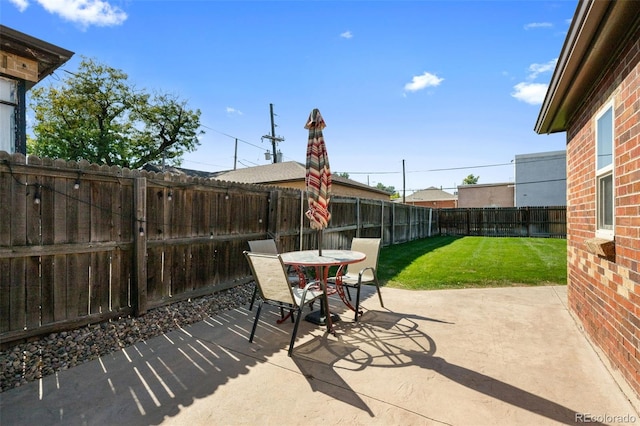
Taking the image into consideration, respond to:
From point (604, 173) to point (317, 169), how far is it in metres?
3.07

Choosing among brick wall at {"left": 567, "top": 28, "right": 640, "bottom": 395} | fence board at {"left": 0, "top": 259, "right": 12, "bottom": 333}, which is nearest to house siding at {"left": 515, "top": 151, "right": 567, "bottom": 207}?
brick wall at {"left": 567, "top": 28, "right": 640, "bottom": 395}

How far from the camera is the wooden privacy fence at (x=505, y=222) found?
683 inches

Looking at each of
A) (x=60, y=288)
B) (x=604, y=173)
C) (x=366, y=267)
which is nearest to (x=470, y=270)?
(x=366, y=267)

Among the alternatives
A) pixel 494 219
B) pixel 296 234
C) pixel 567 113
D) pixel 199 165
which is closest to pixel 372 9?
pixel 567 113

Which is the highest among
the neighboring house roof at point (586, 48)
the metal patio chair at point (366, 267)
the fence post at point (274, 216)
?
the neighboring house roof at point (586, 48)

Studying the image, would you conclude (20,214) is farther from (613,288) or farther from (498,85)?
(498,85)

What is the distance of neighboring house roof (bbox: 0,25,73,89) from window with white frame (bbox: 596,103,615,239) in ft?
24.5

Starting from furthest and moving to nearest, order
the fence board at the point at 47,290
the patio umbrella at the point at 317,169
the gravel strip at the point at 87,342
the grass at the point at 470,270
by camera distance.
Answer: the grass at the point at 470,270 → the patio umbrella at the point at 317,169 → the fence board at the point at 47,290 → the gravel strip at the point at 87,342

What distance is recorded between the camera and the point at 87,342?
3.18 metres

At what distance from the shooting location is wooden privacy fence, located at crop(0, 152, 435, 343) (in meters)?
2.96

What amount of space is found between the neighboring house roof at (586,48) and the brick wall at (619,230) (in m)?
0.10

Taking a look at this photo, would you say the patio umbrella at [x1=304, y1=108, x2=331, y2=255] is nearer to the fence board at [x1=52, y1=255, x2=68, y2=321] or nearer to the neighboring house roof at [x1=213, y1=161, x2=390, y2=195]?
the fence board at [x1=52, y1=255, x2=68, y2=321]

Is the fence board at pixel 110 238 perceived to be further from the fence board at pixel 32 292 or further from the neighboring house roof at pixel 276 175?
the neighboring house roof at pixel 276 175

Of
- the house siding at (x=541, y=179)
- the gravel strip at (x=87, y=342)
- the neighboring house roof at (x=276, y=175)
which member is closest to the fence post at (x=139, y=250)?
the gravel strip at (x=87, y=342)
